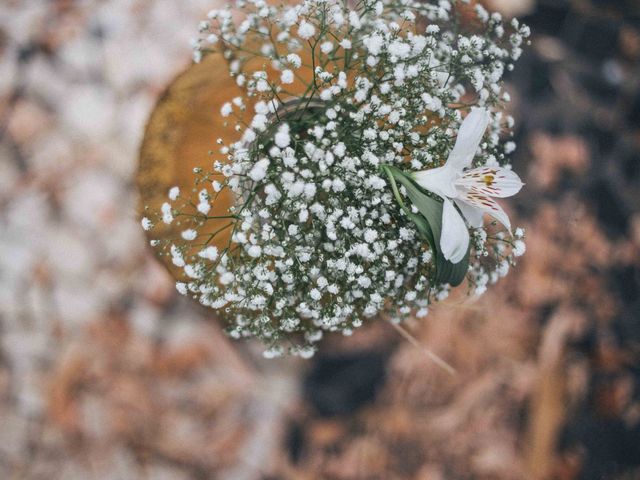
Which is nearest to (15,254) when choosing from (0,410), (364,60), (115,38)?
(0,410)

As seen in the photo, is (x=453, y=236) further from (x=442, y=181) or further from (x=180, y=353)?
(x=180, y=353)

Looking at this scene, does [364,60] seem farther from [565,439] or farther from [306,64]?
[565,439]

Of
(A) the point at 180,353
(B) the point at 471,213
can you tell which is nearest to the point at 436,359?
(A) the point at 180,353

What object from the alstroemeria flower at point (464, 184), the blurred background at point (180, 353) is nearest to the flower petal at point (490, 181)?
the alstroemeria flower at point (464, 184)

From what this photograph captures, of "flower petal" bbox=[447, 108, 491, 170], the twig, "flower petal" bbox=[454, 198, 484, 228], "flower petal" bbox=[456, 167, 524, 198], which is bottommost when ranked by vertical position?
the twig

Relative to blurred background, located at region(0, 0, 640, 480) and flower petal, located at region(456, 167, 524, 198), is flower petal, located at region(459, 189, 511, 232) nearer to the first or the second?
flower petal, located at region(456, 167, 524, 198)

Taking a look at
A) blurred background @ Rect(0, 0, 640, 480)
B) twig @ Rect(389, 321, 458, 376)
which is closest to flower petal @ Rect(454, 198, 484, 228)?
blurred background @ Rect(0, 0, 640, 480)

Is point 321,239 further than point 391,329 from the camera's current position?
No
